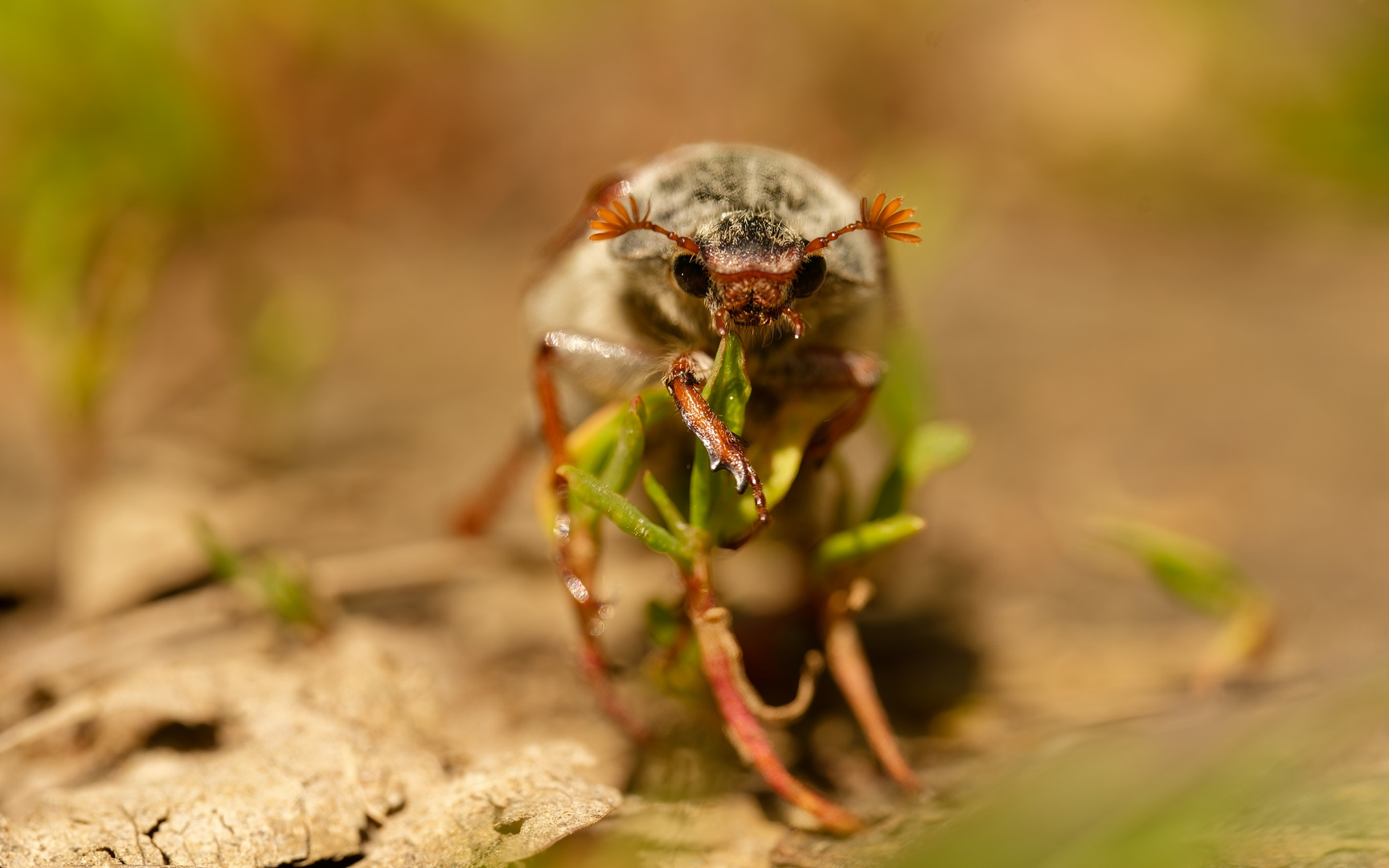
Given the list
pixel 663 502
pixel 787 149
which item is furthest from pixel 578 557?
pixel 787 149

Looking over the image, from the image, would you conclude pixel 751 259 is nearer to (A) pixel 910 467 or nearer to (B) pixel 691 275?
(B) pixel 691 275

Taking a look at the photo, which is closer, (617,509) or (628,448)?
(617,509)

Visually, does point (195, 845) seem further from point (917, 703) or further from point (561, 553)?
point (917, 703)

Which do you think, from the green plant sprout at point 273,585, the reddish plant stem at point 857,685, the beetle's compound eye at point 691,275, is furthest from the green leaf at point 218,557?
the reddish plant stem at point 857,685

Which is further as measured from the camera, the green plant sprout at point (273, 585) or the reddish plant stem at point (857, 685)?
the green plant sprout at point (273, 585)

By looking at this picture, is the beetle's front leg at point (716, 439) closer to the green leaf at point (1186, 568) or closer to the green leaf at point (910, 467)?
the green leaf at point (910, 467)
